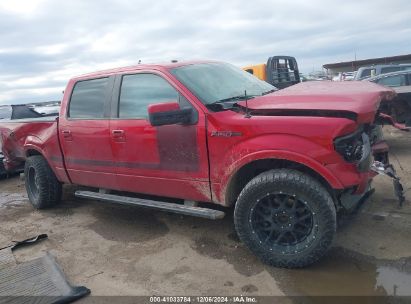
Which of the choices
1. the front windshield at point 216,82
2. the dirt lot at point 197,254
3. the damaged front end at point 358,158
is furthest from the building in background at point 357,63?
the damaged front end at point 358,158

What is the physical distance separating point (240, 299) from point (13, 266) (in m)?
2.39

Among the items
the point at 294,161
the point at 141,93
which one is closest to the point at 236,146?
the point at 294,161

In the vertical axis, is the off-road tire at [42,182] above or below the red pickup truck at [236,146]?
below

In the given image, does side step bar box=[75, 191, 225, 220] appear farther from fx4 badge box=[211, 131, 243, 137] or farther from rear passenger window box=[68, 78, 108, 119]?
rear passenger window box=[68, 78, 108, 119]

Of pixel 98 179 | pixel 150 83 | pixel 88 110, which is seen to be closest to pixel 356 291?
pixel 150 83

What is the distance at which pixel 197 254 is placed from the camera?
159 inches

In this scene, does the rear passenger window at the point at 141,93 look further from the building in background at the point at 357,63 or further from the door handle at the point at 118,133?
the building in background at the point at 357,63

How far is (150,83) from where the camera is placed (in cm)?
440

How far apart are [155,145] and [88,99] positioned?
136cm

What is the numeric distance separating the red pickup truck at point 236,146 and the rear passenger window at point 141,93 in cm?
1

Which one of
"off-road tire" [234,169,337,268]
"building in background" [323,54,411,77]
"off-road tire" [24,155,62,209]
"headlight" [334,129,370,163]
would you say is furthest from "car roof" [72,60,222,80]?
"building in background" [323,54,411,77]

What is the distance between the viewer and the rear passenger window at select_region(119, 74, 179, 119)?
4242 millimetres

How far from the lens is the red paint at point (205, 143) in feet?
10.9

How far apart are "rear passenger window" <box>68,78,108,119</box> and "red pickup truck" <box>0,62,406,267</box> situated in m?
0.02
